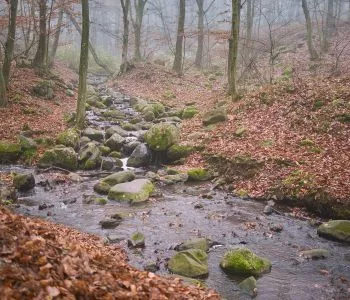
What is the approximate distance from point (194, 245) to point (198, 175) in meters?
5.09

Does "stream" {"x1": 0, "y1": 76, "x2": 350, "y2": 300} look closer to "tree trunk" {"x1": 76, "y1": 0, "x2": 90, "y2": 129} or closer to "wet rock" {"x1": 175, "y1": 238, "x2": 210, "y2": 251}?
"wet rock" {"x1": 175, "y1": 238, "x2": 210, "y2": 251}

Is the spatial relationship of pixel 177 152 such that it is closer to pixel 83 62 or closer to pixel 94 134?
pixel 94 134

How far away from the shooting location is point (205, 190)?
12.1 m

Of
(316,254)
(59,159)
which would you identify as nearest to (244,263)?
(316,254)

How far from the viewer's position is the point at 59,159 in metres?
13.5

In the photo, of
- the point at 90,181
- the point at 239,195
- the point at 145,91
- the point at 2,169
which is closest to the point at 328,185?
the point at 239,195

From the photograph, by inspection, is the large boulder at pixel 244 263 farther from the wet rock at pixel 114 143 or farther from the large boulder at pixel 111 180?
the wet rock at pixel 114 143

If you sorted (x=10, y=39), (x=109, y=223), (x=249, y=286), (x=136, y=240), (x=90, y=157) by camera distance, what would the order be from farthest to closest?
(x=10, y=39) < (x=90, y=157) < (x=109, y=223) < (x=136, y=240) < (x=249, y=286)

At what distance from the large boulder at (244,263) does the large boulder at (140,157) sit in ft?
25.0

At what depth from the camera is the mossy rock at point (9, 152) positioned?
1352 cm

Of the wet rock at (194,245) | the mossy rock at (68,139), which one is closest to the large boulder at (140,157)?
the mossy rock at (68,139)

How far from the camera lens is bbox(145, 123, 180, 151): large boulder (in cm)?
1501

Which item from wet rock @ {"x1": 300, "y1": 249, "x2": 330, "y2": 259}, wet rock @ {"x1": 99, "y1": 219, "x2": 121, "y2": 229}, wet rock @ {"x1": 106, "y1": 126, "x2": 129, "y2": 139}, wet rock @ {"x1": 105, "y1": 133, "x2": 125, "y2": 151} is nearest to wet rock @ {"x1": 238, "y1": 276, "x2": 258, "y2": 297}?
wet rock @ {"x1": 300, "y1": 249, "x2": 330, "y2": 259}

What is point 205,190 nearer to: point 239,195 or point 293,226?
point 239,195
